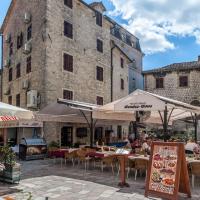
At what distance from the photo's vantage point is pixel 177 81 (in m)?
31.6

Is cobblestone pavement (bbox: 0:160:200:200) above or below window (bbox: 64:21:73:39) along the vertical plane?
below

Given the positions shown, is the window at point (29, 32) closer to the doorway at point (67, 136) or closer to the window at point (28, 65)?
the window at point (28, 65)

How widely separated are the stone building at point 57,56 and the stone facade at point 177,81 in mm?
4960

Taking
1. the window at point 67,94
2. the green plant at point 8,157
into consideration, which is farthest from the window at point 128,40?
the green plant at point 8,157

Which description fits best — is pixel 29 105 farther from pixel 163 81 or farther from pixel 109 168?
pixel 163 81

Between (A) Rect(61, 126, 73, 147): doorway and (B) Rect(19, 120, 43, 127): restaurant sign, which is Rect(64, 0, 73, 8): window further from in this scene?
(B) Rect(19, 120, 43, 127): restaurant sign

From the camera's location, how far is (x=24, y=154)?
1581 cm

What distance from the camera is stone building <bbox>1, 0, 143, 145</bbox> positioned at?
1992 centimetres

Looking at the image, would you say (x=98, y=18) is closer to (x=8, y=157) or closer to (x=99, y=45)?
(x=99, y=45)

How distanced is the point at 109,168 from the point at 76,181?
3.14 m

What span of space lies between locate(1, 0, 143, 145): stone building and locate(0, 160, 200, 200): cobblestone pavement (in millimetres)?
8395

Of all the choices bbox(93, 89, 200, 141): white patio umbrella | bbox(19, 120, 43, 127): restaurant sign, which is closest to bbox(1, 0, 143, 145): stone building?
bbox(19, 120, 43, 127): restaurant sign

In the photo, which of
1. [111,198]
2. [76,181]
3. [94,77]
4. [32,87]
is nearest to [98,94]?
[94,77]

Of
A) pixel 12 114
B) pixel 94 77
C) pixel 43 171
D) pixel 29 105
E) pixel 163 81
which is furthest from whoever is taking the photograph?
pixel 163 81
